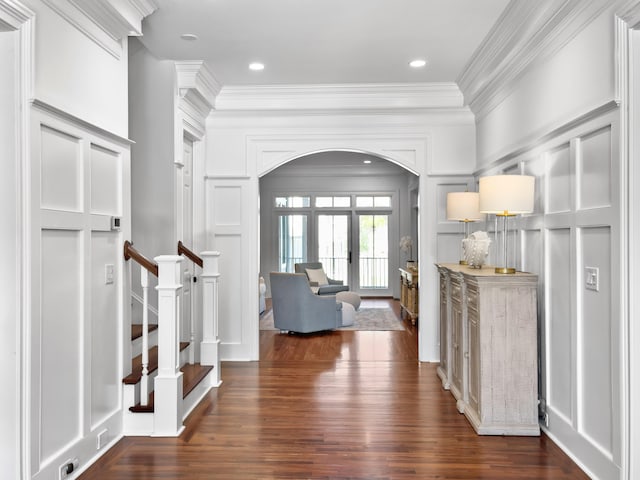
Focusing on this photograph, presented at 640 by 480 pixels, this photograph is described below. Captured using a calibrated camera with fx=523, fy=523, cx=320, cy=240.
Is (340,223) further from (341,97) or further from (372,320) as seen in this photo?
(341,97)

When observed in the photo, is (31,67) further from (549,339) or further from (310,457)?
(549,339)

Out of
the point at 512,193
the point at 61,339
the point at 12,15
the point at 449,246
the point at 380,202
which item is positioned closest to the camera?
the point at 12,15

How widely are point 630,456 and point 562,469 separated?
2.02ft

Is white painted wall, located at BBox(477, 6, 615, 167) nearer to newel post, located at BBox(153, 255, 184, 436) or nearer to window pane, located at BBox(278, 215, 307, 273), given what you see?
newel post, located at BBox(153, 255, 184, 436)

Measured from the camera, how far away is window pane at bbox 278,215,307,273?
466 inches

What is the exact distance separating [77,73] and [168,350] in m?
1.82

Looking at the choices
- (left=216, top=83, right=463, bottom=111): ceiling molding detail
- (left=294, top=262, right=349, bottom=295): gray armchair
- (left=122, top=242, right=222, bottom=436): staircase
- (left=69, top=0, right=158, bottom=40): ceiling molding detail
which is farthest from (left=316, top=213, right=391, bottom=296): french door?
(left=69, top=0, right=158, bottom=40): ceiling molding detail

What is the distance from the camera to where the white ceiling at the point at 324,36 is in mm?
3646

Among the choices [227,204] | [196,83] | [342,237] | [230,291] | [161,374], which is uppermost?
[196,83]

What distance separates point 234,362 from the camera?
5.70 m

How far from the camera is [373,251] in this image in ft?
38.9

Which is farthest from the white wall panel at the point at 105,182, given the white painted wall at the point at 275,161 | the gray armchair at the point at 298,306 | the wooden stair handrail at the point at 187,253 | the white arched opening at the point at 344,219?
the white arched opening at the point at 344,219

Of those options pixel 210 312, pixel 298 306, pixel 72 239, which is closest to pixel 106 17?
pixel 72 239

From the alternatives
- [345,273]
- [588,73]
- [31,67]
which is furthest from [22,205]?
[345,273]
